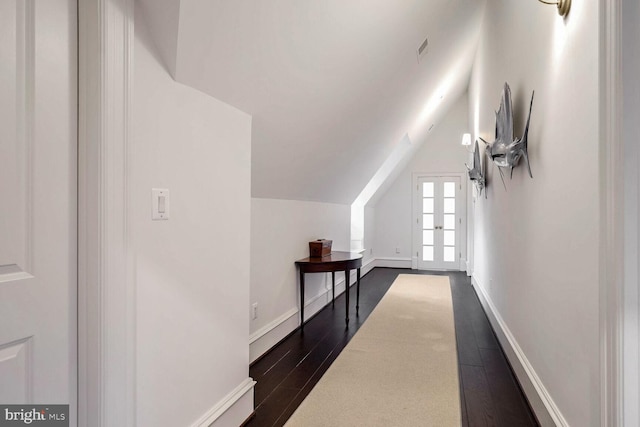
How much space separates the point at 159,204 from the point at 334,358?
1.97 metres

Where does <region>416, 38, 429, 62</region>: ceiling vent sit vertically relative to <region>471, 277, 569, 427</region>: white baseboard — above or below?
above

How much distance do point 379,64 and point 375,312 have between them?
254cm

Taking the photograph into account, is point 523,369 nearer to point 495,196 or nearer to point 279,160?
point 495,196

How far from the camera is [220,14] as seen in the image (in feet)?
5.08

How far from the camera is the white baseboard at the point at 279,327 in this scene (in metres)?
2.88

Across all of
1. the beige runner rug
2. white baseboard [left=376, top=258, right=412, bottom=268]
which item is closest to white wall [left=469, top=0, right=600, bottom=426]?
the beige runner rug

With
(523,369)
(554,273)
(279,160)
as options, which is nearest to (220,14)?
(279,160)

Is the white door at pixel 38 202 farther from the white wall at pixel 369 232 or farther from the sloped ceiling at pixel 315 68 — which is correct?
the white wall at pixel 369 232

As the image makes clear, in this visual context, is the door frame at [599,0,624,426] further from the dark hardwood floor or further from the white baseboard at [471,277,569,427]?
the dark hardwood floor

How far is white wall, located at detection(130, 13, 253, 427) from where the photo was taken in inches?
54.9

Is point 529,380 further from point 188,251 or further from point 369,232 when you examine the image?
point 369,232

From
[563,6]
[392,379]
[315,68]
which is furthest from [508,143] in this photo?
[392,379]

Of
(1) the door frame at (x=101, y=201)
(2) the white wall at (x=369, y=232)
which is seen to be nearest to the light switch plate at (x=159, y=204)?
(1) the door frame at (x=101, y=201)

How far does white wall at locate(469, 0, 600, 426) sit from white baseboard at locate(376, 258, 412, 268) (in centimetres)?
462
